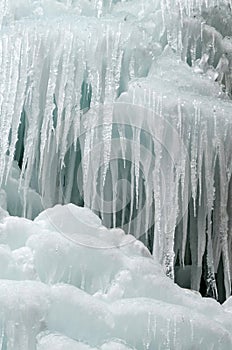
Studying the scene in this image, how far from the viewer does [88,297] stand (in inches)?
122

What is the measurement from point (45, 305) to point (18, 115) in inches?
60.2

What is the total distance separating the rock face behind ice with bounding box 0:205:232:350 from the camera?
9.57 ft

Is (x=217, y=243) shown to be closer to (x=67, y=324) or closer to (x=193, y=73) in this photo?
(x=193, y=73)

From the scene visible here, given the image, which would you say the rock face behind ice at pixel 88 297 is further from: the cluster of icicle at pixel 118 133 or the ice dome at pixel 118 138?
the cluster of icicle at pixel 118 133

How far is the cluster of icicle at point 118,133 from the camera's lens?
4.30m

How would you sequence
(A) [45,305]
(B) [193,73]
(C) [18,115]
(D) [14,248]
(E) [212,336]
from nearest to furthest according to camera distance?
(A) [45,305], (E) [212,336], (D) [14,248], (C) [18,115], (B) [193,73]

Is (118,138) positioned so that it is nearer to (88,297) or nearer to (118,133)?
(118,133)

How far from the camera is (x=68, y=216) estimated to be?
366 centimetres

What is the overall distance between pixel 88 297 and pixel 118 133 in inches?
59.3

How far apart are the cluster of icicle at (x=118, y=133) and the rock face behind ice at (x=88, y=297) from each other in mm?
678

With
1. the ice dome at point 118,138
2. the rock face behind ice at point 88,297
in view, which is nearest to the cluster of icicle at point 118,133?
the ice dome at point 118,138

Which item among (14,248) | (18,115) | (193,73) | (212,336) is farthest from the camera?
(193,73)

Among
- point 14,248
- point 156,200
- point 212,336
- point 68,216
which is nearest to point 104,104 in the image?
point 156,200

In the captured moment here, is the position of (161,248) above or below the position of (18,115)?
below
